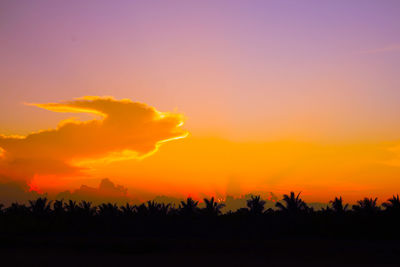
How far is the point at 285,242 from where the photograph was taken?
127ft

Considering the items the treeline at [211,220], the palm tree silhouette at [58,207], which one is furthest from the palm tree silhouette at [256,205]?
the palm tree silhouette at [58,207]

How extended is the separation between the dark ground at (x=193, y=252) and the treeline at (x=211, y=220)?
5.13 meters

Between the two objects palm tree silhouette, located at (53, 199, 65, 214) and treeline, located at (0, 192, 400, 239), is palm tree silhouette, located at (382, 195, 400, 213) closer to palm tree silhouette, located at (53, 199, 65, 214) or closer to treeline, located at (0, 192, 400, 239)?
treeline, located at (0, 192, 400, 239)

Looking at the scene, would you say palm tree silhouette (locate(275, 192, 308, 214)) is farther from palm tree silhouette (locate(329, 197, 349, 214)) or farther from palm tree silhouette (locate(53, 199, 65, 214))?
palm tree silhouette (locate(53, 199, 65, 214))

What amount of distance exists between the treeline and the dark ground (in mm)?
5131

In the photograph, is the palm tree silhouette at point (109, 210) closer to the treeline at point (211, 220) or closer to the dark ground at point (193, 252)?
the treeline at point (211, 220)

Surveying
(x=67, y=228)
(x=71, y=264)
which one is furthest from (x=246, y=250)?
(x=67, y=228)

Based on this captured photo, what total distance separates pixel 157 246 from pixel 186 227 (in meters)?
12.5

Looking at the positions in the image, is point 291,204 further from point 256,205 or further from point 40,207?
point 40,207

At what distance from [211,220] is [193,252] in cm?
1951

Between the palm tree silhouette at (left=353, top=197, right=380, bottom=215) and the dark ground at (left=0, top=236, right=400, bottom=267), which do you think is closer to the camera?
the dark ground at (left=0, top=236, right=400, bottom=267)

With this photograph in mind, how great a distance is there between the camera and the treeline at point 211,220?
44.9 m

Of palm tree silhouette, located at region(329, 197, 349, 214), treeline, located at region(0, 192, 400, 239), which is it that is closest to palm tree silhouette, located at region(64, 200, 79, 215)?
treeline, located at region(0, 192, 400, 239)

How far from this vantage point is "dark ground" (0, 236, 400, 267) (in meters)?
27.4
